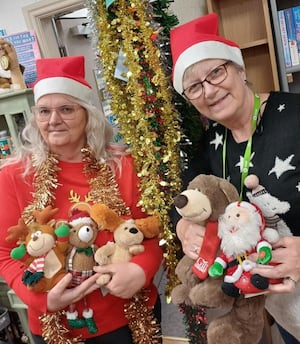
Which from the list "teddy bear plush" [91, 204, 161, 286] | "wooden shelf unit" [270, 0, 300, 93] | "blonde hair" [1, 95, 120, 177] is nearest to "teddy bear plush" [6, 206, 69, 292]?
"teddy bear plush" [91, 204, 161, 286]

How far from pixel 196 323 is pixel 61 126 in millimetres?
937

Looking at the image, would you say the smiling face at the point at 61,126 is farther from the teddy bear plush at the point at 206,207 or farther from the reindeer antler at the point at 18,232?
the teddy bear plush at the point at 206,207

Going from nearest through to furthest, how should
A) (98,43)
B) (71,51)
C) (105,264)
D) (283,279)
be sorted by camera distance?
1. (283,279)
2. (105,264)
3. (98,43)
4. (71,51)

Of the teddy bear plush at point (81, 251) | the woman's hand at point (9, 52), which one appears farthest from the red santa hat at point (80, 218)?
the woman's hand at point (9, 52)

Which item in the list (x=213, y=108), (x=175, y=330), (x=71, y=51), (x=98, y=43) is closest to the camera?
(x=213, y=108)

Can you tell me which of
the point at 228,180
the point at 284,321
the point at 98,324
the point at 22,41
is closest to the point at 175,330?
the point at 98,324

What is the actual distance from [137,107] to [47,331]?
2.79 feet

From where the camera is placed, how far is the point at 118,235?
1.25 meters

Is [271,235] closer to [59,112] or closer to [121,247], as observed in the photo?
[121,247]

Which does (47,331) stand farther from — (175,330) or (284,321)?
(175,330)

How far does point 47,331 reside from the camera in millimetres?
1315

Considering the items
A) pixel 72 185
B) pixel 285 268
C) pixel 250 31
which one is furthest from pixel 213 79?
pixel 250 31

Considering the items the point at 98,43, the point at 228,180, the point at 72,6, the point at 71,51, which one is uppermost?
the point at 72,6

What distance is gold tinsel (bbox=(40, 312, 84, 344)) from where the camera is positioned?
1308 mm
